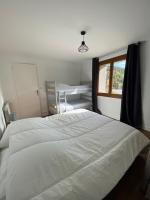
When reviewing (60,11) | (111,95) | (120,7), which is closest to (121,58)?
(111,95)

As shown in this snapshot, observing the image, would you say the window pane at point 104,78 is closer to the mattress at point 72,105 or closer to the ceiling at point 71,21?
the mattress at point 72,105

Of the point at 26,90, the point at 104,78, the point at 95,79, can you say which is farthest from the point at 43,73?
the point at 104,78

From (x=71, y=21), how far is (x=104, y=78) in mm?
2469

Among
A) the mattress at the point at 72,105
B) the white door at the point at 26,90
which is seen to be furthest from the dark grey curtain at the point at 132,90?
the white door at the point at 26,90

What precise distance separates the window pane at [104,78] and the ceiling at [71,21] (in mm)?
1299

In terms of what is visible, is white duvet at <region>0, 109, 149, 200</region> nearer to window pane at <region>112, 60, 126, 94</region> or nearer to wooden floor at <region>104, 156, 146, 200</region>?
wooden floor at <region>104, 156, 146, 200</region>

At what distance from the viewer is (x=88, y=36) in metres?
2.08

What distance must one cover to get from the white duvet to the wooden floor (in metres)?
0.40

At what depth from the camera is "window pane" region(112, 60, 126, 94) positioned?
10.3 ft

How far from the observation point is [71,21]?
5.17 ft

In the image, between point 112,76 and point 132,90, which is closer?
point 132,90

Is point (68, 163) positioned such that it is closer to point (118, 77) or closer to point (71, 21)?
point (71, 21)

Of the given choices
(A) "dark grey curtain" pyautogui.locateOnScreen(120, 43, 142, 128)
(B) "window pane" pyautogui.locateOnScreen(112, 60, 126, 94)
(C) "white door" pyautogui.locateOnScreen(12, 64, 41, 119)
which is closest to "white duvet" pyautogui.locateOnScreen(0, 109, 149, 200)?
(A) "dark grey curtain" pyautogui.locateOnScreen(120, 43, 142, 128)

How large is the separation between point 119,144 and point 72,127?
67 centimetres
